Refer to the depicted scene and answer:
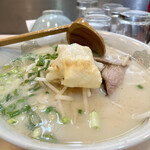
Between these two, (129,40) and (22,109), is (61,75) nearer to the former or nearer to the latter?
(22,109)

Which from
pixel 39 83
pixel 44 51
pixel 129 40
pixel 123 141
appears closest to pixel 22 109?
pixel 39 83

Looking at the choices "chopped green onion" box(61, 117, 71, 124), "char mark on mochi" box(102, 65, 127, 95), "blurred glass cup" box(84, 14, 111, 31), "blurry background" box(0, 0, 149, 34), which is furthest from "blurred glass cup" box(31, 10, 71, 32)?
"chopped green onion" box(61, 117, 71, 124)

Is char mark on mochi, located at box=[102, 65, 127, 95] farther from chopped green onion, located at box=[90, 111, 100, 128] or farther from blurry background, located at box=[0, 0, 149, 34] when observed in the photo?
blurry background, located at box=[0, 0, 149, 34]

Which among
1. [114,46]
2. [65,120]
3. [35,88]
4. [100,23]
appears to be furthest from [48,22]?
[65,120]

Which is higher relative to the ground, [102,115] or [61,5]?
[61,5]

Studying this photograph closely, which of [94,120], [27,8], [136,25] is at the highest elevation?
[27,8]

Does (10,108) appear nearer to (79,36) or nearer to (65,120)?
(65,120)
